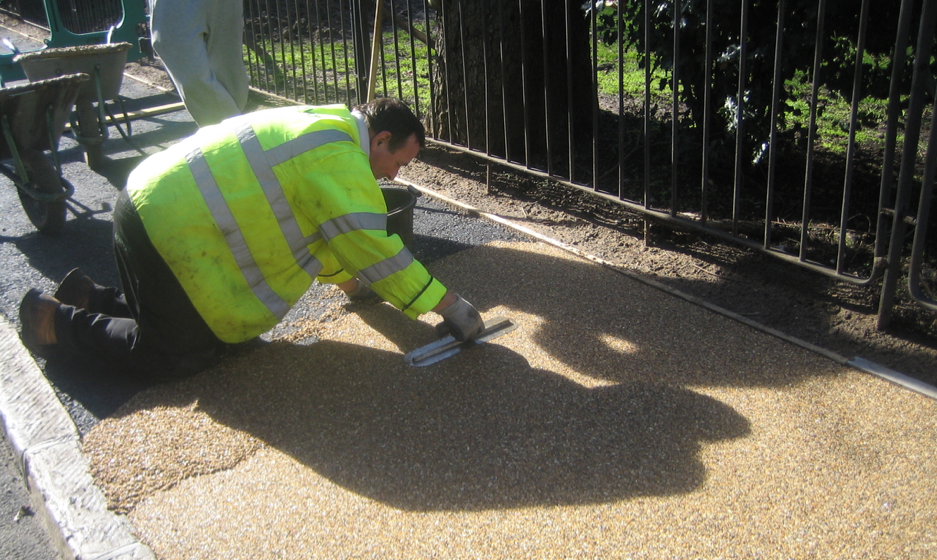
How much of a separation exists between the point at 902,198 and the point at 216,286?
9.49 feet

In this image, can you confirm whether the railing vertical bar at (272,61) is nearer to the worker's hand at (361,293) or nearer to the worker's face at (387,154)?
the worker's hand at (361,293)

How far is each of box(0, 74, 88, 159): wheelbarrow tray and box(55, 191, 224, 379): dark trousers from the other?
1957 millimetres

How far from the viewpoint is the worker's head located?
125 inches

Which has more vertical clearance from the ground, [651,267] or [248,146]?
[248,146]

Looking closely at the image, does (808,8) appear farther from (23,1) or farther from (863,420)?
(23,1)

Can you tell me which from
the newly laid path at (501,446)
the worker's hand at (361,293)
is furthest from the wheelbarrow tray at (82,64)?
the worker's hand at (361,293)

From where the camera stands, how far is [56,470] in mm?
2826

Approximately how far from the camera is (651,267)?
4.25 metres

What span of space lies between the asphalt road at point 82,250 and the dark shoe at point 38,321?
0.15 metres

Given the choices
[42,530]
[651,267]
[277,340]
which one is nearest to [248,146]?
[277,340]

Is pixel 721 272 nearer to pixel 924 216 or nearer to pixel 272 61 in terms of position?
pixel 924 216

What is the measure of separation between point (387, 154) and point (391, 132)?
10cm

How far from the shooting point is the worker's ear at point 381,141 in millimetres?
3170

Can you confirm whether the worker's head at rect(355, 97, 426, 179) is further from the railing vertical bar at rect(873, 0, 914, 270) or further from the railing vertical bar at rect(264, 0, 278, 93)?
the railing vertical bar at rect(264, 0, 278, 93)
